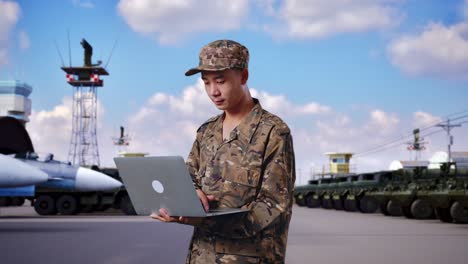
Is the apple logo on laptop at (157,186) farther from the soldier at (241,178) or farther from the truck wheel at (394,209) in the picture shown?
the truck wheel at (394,209)

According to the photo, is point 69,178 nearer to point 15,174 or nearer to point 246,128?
point 15,174

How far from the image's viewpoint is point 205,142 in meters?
2.64

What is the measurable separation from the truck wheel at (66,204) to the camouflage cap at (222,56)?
26.3m

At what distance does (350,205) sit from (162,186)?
1193 inches

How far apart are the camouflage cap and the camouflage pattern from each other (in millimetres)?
220

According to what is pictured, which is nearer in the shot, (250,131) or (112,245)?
(250,131)

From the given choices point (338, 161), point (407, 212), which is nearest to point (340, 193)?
point (407, 212)

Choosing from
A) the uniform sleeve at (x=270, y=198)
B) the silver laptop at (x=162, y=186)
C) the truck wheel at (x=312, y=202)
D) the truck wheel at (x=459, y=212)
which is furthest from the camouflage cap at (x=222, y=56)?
the truck wheel at (x=312, y=202)

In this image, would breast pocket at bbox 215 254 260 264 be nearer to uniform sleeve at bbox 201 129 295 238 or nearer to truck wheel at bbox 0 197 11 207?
uniform sleeve at bbox 201 129 295 238

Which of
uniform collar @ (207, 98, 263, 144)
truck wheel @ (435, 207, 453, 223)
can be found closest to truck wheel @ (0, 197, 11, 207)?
truck wheel @ (435, 207, 453, 223)

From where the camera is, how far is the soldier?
2.38m

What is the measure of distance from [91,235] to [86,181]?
11.0m

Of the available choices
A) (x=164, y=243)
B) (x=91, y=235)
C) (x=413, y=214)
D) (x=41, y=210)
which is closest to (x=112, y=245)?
(x=164, y=243)

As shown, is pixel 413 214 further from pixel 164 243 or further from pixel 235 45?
pixel 235 45
